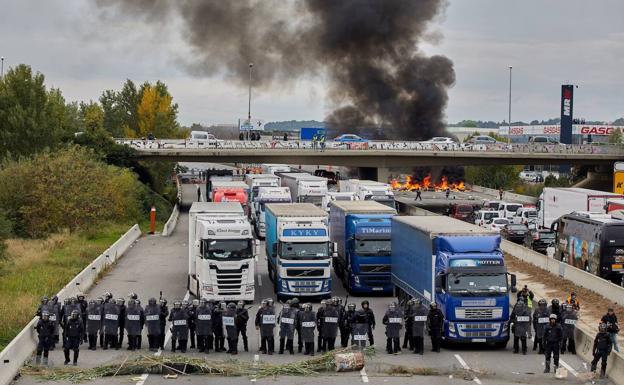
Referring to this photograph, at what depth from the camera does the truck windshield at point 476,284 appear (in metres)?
25.6

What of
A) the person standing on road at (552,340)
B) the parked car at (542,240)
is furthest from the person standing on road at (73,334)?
the parked car at (542,240)

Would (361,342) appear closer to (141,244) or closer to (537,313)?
(537,313)

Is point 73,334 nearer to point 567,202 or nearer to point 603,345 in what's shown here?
point 603,345

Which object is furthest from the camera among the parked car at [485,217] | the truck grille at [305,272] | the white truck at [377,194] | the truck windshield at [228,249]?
the parked car at [485,217]

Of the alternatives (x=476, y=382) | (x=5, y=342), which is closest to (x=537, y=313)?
(x=476, y=382)

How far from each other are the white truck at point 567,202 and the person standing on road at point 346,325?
29277 mm

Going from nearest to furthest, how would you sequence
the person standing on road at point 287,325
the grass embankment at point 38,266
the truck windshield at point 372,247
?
the person standing on road at point 287,325
the grass embankment at point 38,266
the truck windshield at point 372,247

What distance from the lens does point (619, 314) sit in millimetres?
31516

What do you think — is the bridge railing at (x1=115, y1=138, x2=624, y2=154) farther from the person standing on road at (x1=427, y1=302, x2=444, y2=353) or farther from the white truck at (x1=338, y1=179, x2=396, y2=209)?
the person standing on road at (x1=427, y1=302, x2=444, y2=353)

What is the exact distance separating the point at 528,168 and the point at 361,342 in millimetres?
149095

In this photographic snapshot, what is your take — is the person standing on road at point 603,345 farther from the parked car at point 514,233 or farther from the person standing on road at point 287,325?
the parked car at point 514,233

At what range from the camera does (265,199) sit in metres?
52.0

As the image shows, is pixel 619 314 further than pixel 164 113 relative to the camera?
No

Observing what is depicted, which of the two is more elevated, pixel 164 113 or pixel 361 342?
pixel 164 113
